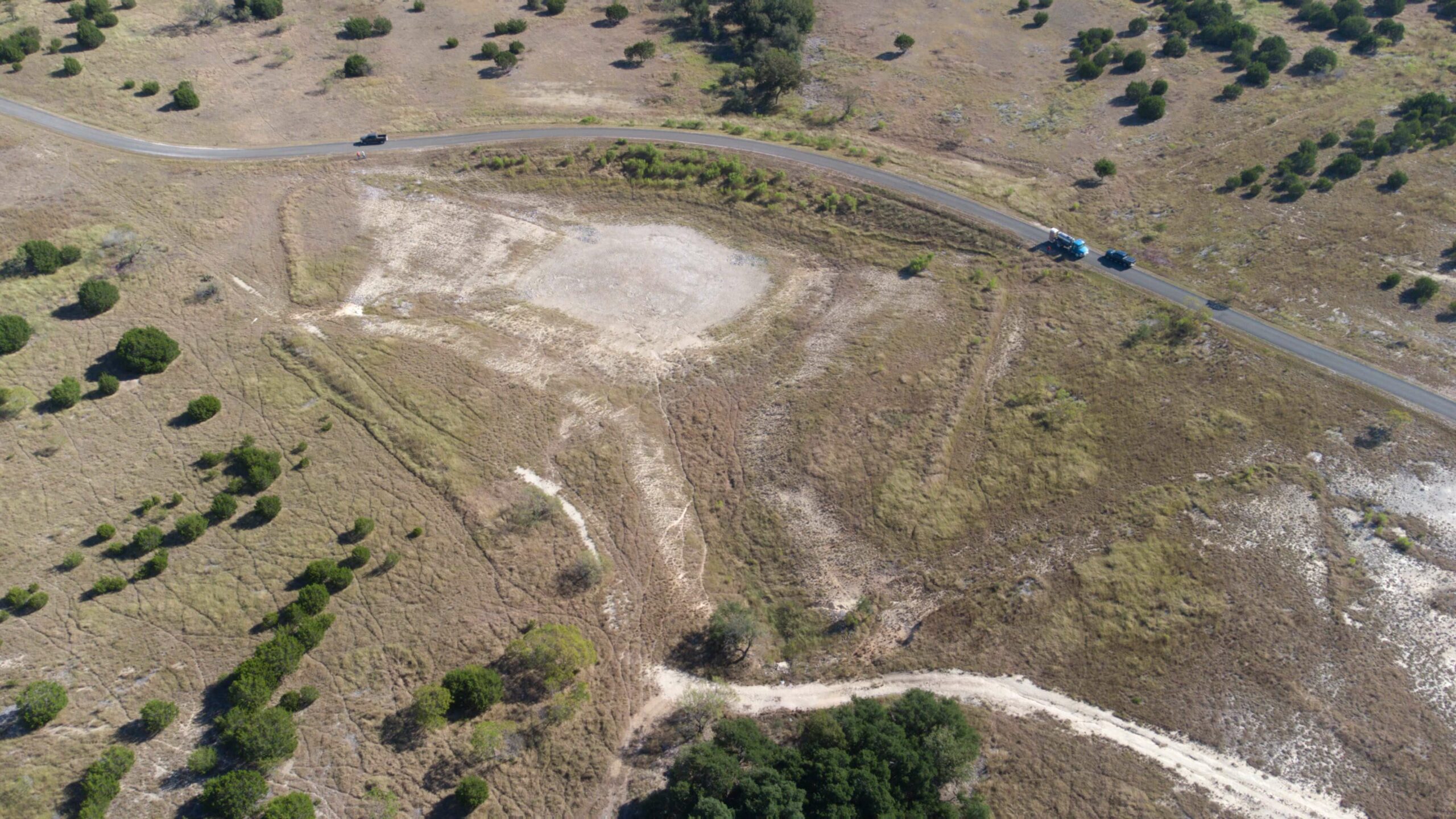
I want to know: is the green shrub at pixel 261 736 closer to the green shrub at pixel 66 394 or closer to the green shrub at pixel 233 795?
the green shrub at pixel 233 795

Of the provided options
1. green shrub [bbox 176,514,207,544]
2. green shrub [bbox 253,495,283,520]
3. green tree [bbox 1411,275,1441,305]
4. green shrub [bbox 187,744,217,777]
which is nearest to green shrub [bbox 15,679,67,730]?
green shrub [bbox 187,744,217,777]

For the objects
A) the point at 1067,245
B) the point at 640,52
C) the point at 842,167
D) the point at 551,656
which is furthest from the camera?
the point at 640,52

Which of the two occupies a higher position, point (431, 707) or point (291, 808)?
point (291, 808)

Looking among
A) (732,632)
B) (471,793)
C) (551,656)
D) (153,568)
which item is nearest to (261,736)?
(471,793)

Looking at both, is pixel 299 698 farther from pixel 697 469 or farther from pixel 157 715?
pixel 697 469

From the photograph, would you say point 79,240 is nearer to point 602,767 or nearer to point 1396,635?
point 602,767

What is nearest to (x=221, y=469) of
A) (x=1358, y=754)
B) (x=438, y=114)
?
(x=438, y=114)

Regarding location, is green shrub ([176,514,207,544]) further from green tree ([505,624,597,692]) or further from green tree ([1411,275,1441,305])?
green tree ([1411,275,1441,305])
